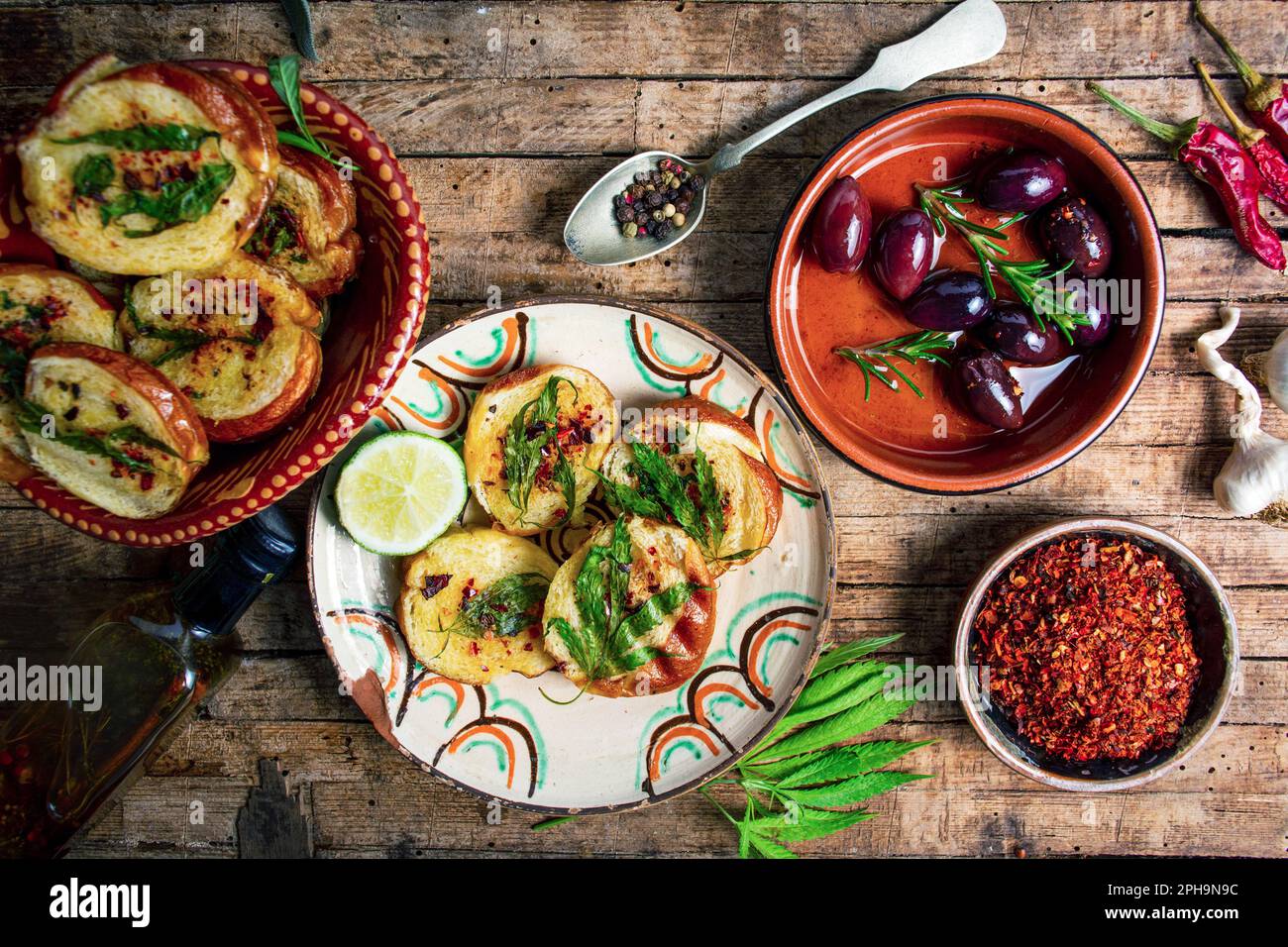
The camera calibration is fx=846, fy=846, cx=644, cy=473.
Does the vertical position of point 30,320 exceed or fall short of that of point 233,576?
it exceeds it

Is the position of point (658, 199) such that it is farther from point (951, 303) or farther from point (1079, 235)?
point (1079, 235)

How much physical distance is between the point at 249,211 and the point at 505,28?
2.71 ft

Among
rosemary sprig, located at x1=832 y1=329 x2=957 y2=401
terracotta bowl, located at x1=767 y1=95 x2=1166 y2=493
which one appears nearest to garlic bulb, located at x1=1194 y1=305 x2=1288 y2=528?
terracotta bowl, located at x1=767 y1=95 x2=1166 y2=493

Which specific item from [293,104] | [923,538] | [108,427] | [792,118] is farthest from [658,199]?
[108,427]

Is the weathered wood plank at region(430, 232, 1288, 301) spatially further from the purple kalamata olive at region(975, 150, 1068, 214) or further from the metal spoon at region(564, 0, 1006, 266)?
the purple kalamata olive at region(975, 150, 1068, 214)

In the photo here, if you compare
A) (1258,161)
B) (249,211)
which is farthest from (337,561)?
(1258,161)

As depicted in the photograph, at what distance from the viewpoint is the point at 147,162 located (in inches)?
47.4

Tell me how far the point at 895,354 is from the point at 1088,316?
0.39m

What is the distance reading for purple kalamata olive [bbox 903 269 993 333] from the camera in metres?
1.71

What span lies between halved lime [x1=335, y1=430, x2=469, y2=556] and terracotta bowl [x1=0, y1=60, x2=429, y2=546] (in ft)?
0.71

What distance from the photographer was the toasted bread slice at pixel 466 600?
1.71 meters

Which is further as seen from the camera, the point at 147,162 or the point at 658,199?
the point at 658,199

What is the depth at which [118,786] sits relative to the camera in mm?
1872

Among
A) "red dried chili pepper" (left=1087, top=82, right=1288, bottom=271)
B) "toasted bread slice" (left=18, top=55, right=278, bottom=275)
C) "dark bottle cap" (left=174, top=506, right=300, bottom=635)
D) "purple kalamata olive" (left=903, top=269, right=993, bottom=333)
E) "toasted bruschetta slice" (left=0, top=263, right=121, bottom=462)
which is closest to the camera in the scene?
"toasted bread slice" (left=18, top=55, right=278, bottom=275)
